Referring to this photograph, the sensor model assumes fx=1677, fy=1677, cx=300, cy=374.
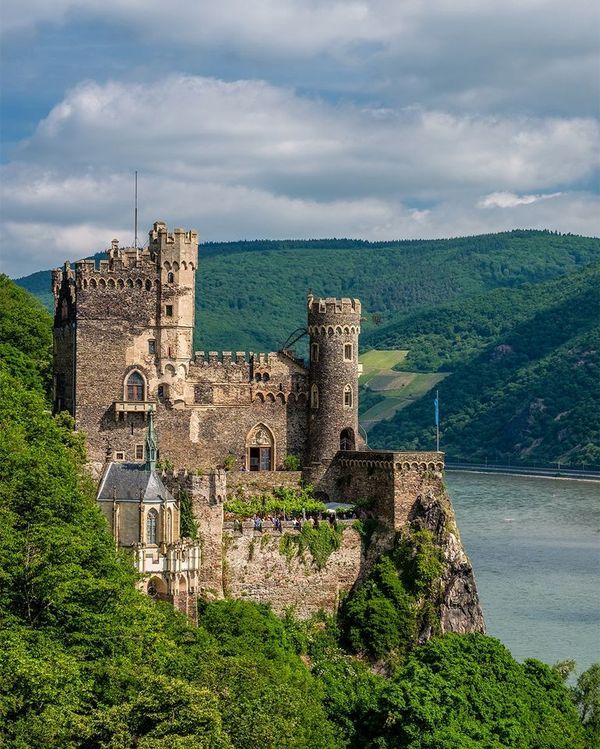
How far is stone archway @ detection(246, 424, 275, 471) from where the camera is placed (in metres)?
67.0

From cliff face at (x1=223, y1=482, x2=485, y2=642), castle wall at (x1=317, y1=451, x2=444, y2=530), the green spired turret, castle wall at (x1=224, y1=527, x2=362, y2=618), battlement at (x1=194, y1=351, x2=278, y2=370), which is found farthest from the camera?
battlement at (x1=194, y1=351, x2=278, y2=370)

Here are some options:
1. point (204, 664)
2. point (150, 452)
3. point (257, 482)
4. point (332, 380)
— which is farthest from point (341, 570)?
point (204, 664)

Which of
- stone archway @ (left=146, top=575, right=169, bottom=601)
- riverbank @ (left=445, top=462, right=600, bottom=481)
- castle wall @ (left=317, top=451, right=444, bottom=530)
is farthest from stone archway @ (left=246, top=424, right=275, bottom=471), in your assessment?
riverbank @ (left=445, top=462, right=600, bottom=481)

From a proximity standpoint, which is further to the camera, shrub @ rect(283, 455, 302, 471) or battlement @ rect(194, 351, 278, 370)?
shrub @ rect(283, 455, 302, 471)

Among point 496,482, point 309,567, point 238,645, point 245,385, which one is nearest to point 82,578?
point 238,645

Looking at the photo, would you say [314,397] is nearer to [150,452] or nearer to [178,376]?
[178,376]

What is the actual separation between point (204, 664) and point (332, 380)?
23213 millimetres

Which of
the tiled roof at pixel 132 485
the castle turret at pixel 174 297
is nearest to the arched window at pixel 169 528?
the tiled roof at pixel 132 485

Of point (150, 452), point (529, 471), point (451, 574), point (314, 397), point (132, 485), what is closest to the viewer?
point (132, 485)

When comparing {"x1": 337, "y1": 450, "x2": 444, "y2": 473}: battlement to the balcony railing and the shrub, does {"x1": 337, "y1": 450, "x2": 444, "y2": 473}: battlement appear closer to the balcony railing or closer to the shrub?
the shrub

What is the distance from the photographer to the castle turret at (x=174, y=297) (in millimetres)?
65250

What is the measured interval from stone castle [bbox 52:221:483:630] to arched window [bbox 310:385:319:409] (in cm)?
4

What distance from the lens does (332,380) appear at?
67250 millimetres

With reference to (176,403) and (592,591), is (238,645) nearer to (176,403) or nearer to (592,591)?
(176,403)
